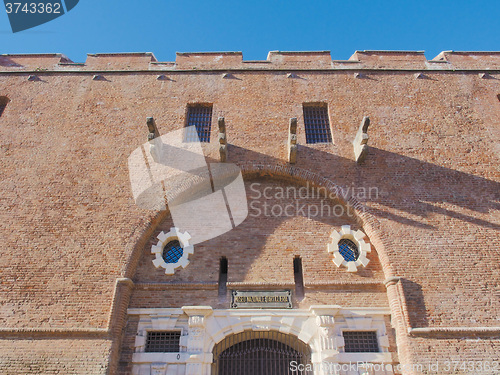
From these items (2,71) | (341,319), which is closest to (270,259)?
(341,319)

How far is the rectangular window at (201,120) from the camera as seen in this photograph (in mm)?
10969

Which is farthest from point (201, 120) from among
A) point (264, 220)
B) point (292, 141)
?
point (264, 220)

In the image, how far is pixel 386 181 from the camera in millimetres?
9773

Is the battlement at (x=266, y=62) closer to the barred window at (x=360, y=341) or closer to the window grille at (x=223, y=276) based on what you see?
the window grille at (x=223, y=276)

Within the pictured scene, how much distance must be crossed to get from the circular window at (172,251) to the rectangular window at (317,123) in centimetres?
459

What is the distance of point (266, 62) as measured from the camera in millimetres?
12133

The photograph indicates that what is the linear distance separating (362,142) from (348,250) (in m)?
2.68

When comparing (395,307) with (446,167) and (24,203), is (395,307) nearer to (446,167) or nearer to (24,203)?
(446,167)

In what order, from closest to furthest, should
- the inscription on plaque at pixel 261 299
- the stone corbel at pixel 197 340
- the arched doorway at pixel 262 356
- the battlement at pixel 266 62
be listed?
the stone corbel at pixel 197 340 < the arched doorway at pixel 262 356 < the inscription on plaque at pixel 261 299 < the battlement at pixel 266 62

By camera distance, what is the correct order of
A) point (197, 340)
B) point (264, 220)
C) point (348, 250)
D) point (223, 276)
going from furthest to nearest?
point (264, 220) < point (348, 250) < point (223, 276) < point (197, 340)

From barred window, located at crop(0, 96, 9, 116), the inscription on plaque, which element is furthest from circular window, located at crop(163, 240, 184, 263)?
barred window, located at crop(0, 96, 9, 116)

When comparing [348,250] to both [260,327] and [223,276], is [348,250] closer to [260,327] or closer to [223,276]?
[260,327]

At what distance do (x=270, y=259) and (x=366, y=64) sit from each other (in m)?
7.07

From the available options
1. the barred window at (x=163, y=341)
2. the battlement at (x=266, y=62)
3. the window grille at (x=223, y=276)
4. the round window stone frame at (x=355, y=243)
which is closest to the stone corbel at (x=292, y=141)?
the round window stone frame at (x=355, y=243)
